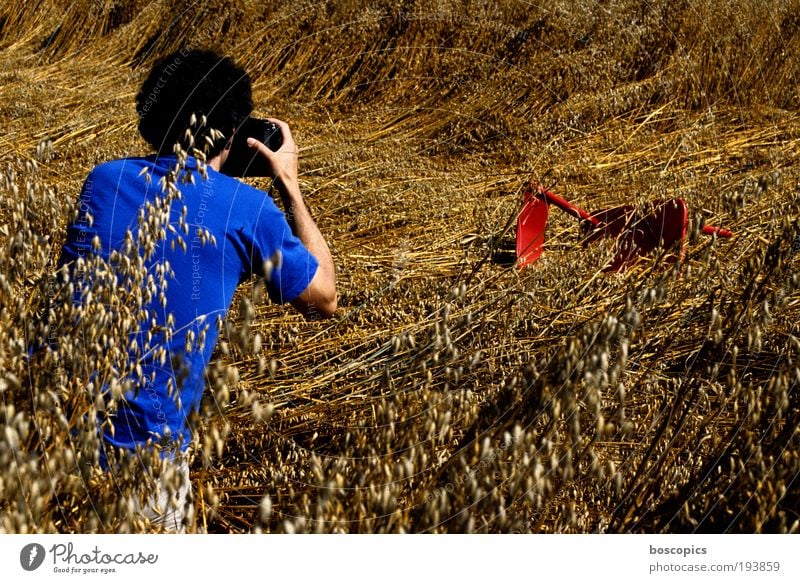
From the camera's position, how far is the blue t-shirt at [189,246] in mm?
1478

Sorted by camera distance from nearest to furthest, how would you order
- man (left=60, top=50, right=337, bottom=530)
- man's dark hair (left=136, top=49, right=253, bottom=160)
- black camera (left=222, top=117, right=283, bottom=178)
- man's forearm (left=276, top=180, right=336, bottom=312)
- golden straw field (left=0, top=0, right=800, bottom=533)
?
golden straw field (left=0, top=0, right=800, bottom=533)
man (left=60, top=50, right=337, bottom=530)
man's dark hair (left=136, top=49, right=253, bottom=160)
man's forearm (left=276, top=180, right=336, bottom=312)
black camera (left=222, top=117, right=283, bottom=178)

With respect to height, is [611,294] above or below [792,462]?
above

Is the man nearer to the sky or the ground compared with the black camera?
nearer to the ground

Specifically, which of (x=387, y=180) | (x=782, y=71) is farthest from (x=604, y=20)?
(x=387, y=180)

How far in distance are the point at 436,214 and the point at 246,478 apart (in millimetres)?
2147

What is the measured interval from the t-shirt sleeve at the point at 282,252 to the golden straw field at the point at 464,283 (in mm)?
161

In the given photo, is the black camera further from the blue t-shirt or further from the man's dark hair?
the blue t-shirt

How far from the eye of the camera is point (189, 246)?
5.01 feet

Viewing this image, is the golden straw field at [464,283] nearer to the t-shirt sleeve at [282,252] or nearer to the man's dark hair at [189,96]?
the t-shirt sleeve at [282,252]

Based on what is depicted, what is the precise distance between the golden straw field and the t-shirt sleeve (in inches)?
6.3

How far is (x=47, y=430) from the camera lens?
3.29ft

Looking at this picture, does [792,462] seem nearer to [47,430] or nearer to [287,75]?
[47,430]

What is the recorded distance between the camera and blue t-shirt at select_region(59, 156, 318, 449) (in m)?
1.48

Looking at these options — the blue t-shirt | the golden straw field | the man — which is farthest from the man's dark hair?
the golden straw field
